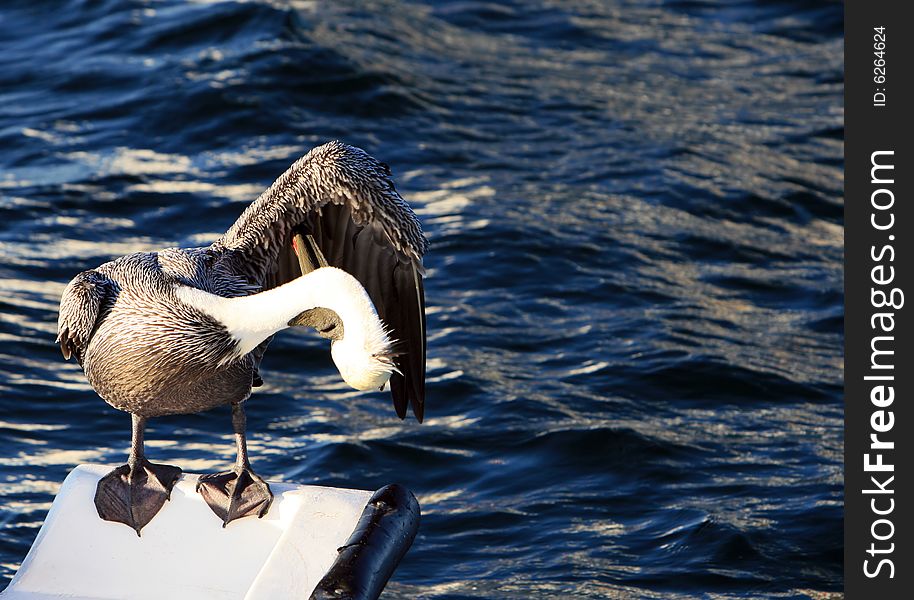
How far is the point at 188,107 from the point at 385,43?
248 cm

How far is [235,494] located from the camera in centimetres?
539

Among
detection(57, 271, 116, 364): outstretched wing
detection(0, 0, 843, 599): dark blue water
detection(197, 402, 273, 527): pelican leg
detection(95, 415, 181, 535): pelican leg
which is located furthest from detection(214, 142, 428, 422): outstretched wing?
detection(0, 0, 843, 599): dark blue water

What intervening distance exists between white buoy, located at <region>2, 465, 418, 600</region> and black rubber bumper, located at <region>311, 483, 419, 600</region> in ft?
0.06

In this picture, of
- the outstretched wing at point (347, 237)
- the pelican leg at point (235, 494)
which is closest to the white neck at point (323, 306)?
the pelican leg at point (235, 494)

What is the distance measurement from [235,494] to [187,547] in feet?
0.94

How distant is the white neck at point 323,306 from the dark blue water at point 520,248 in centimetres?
225

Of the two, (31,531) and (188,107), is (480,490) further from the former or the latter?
(188,107)

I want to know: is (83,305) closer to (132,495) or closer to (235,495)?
(132,495)

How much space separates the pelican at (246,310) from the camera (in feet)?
16.4

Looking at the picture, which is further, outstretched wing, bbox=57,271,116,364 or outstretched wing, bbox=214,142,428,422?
outstretched wing, bbox=214,142,428,422

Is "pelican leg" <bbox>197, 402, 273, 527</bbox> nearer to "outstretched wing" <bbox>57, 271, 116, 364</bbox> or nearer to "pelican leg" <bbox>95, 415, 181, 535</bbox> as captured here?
"pelican leg" <bbox>95, 415, 181, 535</bbox>

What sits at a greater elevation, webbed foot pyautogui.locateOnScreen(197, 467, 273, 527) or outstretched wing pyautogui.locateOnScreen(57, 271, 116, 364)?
outstretched wing pyautogui.locateOnScreen(57, 271, 116, 364)

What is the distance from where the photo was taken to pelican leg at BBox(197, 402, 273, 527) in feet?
17.7

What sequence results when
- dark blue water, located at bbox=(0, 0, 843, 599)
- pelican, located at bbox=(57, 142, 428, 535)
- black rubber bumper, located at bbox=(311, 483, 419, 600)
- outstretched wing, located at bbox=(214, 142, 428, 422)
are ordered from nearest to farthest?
black rubber bumper, located at bbox=(311, 483, 419, 600) < pelican, located at bbox=(57, 142, 428, 535) < outstretched wing, located at bbox=(214, 142, 428, 422) < dark blue water, located at bbox=(0, 0, 843, 599)
